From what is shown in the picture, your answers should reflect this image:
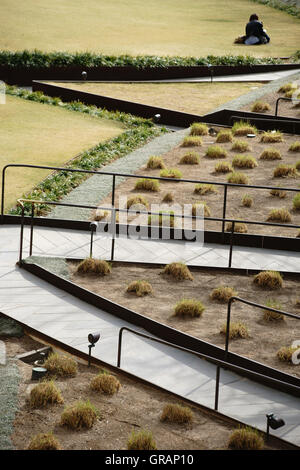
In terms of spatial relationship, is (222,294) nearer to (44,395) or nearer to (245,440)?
(44,395)

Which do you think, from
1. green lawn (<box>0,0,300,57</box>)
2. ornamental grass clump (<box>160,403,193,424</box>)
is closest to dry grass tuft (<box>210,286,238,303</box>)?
ornamental grass clump (<box>160,403,193,424</box>)

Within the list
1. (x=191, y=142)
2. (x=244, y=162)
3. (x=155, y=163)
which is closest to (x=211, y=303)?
(x=155, y=163)

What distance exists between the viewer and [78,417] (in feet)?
27.2

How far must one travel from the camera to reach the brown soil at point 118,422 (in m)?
8.10

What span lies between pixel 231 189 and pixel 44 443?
31.3ft

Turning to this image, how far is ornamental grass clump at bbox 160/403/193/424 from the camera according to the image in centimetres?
848

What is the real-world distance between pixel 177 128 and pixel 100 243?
9.30m

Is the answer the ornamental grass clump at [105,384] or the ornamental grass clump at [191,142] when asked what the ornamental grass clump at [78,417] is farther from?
the ornamental grass clump at [191,142]

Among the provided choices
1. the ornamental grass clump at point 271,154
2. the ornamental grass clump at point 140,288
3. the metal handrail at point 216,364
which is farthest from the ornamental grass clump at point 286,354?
the ornamental grass clump at point 271,154

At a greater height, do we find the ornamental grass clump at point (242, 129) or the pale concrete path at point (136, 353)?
the ornamental grass clump at point (242, 129)

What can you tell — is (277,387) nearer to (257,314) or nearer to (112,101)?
(257,314)

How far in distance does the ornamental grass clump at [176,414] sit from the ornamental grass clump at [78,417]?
0.79 meters

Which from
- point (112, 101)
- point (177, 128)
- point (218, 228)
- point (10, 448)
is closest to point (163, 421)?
point (10, 448)

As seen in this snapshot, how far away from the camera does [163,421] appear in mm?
8547
